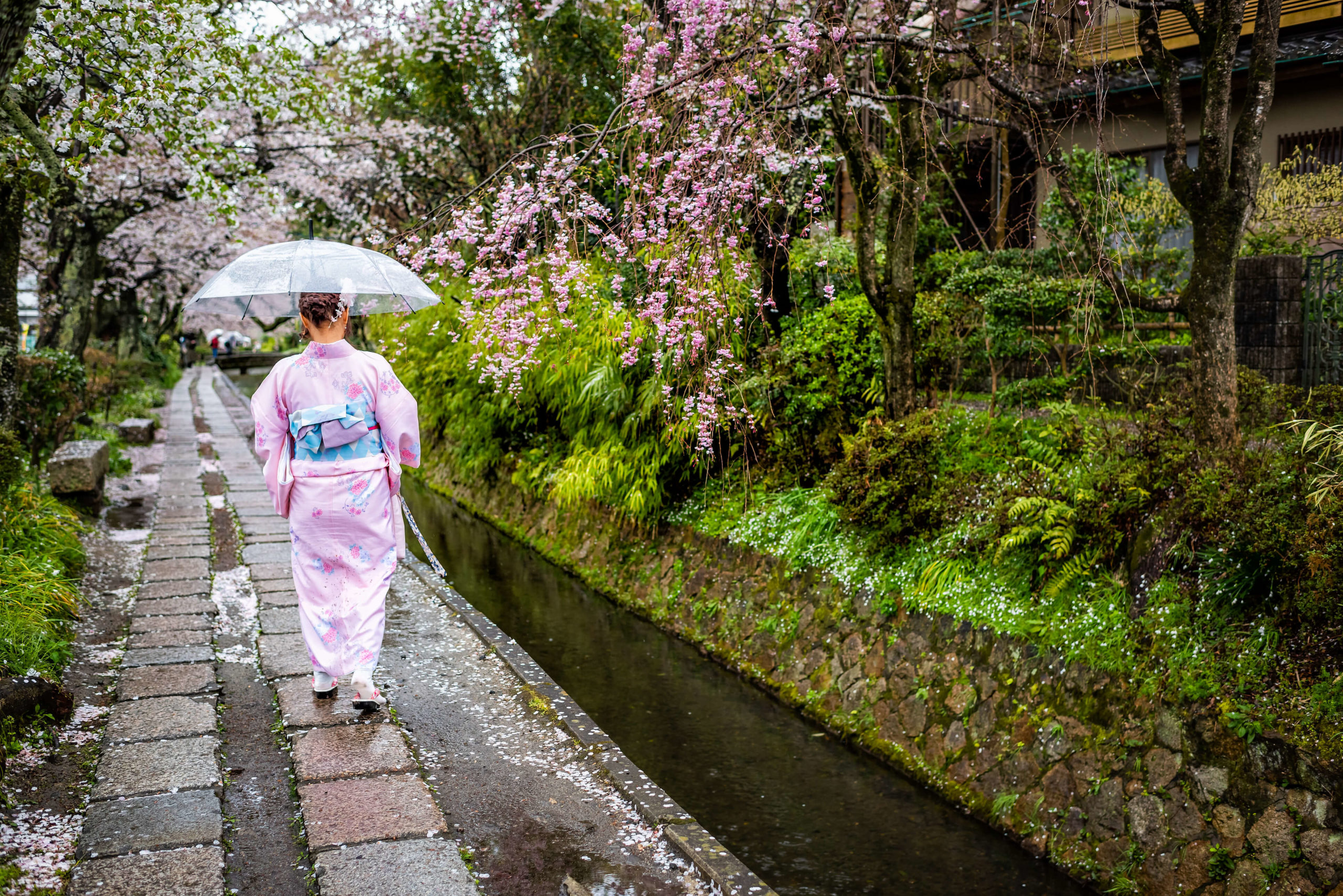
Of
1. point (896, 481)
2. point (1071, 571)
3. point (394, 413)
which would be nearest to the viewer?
point (394, 413)

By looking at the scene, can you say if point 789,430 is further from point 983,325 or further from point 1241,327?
point 1241,327

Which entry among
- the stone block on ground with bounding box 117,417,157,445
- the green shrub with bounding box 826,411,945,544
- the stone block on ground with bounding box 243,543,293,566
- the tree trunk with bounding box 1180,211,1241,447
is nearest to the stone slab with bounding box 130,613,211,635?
the stone block on ground with bounding box 243,543,293,566

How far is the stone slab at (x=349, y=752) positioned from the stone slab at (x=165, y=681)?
0.99 m

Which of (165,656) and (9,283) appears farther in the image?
(9,283)

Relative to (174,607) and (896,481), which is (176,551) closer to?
(174,607)

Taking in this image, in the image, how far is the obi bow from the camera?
16.0ft

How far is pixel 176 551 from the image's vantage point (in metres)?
8.28

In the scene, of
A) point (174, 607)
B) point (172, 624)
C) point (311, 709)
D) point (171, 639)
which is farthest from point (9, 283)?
point (311, 709)

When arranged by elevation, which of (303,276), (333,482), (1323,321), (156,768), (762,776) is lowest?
(762,776)

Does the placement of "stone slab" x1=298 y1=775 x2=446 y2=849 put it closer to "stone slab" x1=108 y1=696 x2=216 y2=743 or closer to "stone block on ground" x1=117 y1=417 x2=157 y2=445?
"stone slab" x1=108 y1=696 x2=216 y2=743

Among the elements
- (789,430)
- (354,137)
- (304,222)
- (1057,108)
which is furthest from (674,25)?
(304,222)

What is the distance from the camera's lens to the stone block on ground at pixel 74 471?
9375 millimetres

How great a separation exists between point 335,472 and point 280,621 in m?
2.06

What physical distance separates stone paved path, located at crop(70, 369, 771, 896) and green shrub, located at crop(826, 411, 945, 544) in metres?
2.78
